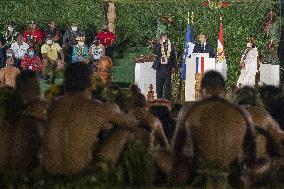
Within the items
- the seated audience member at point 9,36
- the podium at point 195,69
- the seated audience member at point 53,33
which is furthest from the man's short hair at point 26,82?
the seated audience member at point 9,36

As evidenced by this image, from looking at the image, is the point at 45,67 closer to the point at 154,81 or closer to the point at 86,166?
the point at 154,81

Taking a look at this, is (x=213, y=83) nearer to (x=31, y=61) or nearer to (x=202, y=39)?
(x=202, y=39)

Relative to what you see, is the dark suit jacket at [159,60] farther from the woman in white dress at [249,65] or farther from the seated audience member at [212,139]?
the seated audience member at [212,139]

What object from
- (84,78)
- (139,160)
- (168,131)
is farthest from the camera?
(168,131)

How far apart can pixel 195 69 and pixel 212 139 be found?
1325 centimetres

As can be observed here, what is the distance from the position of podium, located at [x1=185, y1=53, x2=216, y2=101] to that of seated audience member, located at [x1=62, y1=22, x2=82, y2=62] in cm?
300

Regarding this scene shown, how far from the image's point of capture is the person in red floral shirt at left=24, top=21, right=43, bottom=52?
2139 centimetres

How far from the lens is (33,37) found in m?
21.5

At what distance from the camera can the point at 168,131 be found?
32.0 ft

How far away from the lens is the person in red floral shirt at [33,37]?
21.4 m

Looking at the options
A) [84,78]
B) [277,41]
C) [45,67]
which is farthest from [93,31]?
[84,78]

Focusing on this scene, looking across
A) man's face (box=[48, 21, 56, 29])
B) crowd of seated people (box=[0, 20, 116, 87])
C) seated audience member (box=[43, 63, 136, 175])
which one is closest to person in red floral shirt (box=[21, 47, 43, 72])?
crowd of seated people (box=[0, 20, 116, 87])

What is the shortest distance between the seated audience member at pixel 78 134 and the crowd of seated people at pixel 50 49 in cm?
1311

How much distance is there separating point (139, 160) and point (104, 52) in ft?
46.1
